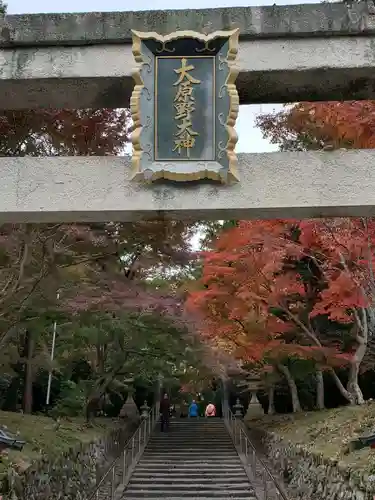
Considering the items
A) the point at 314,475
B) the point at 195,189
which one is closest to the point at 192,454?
the point at 314,475

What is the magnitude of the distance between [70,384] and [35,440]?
1333cm

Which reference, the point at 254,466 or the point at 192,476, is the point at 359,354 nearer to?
the point at 254,466

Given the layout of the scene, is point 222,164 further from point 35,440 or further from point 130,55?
point 35,440

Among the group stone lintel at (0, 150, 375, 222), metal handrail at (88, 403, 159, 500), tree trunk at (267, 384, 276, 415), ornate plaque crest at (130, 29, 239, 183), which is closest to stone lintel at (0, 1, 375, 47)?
ornate plaque crest at (130, 29, 239, 183)

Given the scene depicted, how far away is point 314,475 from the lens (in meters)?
12.0

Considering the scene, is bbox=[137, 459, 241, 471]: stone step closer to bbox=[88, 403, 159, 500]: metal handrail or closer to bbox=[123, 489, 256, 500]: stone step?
bbox=[88, 403, 159, 500]: metal handrail

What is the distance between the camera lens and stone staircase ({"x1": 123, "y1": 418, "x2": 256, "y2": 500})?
14602 mm

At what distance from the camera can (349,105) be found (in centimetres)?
1032

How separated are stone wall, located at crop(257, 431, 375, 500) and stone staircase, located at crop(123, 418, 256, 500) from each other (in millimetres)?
988

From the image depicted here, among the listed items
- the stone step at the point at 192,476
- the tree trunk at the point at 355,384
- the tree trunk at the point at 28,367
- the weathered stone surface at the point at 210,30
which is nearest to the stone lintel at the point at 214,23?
the weathered stone surface at the point at 210,30

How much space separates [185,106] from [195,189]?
78 cm

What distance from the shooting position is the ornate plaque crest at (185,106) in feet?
18.1

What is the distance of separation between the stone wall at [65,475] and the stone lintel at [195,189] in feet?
15.9

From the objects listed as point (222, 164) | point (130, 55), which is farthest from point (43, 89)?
point (222, 164)
